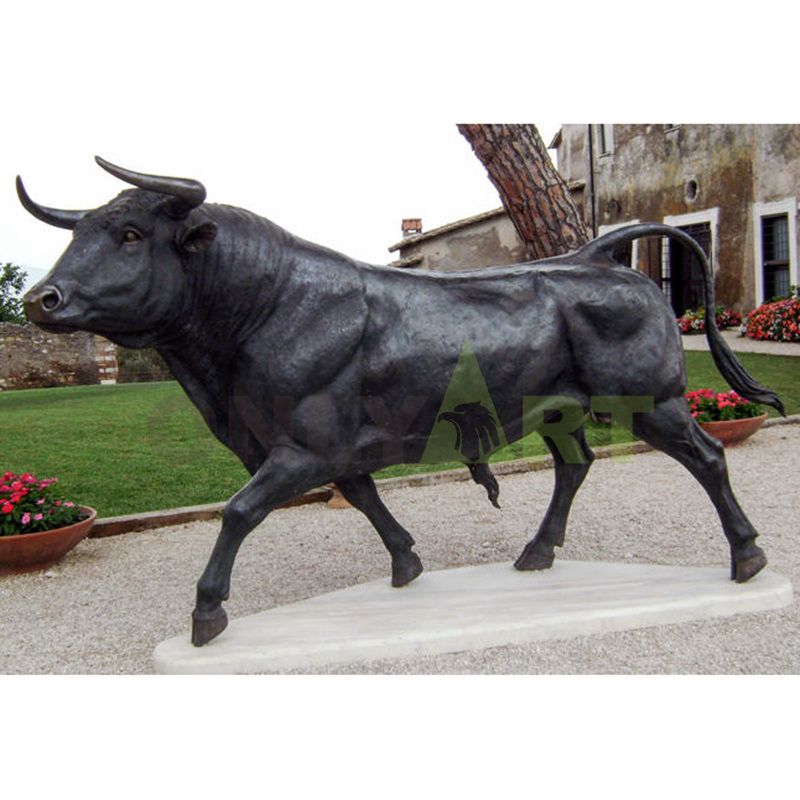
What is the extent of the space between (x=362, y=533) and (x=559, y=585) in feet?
6.86

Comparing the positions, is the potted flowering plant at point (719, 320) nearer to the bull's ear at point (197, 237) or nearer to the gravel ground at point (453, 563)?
the gravel ground at point (453, 563)

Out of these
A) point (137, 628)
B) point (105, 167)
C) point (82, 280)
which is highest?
point (105, 167)

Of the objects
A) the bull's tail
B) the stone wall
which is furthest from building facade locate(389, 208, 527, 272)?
the bull's tail

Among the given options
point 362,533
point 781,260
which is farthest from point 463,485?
point 781,260

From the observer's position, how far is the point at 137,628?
3.74 metres

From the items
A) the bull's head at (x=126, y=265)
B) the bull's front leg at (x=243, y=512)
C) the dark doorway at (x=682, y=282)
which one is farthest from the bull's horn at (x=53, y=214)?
the dark doorway at (x=682, y=282)

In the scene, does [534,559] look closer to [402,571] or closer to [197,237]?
[402,571]

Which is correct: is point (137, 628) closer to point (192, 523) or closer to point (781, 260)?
point (192, 523)

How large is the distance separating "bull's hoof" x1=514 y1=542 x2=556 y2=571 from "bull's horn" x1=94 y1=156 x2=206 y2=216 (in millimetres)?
2297

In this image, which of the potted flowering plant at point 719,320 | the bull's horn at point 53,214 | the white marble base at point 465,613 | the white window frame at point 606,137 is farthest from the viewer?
the white window frame at point 606,137

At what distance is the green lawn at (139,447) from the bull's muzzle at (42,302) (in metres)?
3.83

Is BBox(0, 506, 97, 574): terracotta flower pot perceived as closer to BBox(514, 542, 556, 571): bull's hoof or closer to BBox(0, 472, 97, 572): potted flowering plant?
BBox(0, 472, 97, 572): potted flowering plant

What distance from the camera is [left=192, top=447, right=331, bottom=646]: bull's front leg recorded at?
2.96 meters

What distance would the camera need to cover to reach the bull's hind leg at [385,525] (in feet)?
11.8
